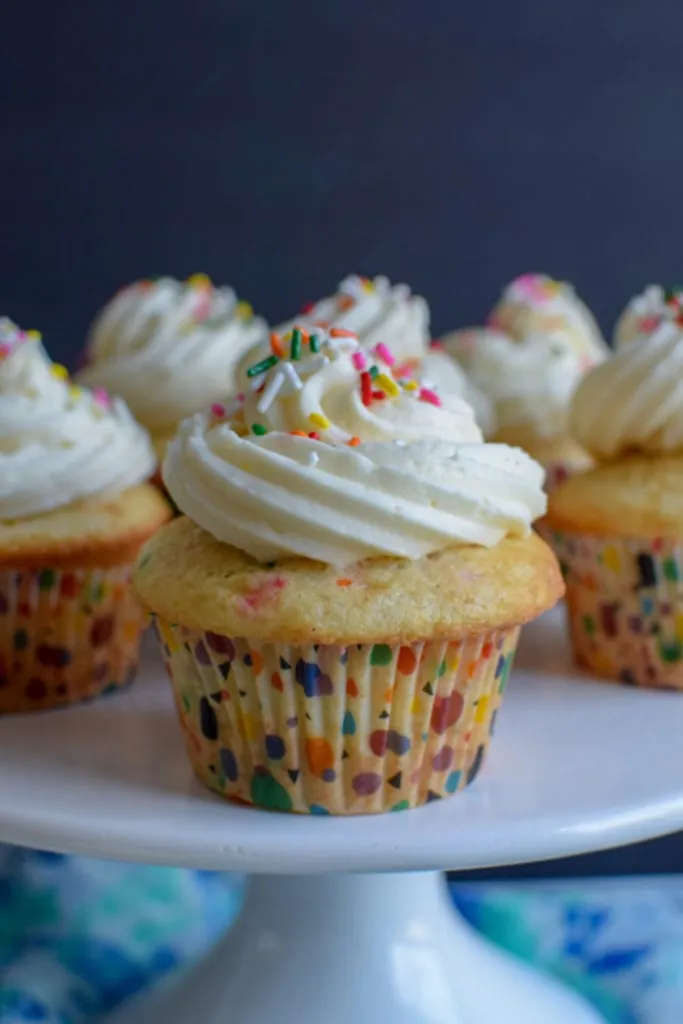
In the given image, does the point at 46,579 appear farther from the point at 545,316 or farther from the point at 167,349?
the point at 545,316

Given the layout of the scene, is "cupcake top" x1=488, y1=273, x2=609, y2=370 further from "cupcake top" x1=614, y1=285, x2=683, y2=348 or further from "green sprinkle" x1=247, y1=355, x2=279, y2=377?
"green sprinkle" x1=247, y1=355, x2=279, y2=377

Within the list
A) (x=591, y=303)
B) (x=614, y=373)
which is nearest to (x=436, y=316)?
(x=591, y=303)

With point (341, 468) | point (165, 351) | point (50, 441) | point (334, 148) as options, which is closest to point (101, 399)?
point (50, 441)

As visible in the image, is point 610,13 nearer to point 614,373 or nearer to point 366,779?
point 614,373

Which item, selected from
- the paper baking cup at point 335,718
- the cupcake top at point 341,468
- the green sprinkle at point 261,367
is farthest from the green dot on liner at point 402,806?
the green sprinkle at point 261,367

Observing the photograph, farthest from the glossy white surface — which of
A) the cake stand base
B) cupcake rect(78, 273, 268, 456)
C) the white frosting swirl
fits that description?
cupcake rect(78, 273, 268, 456)

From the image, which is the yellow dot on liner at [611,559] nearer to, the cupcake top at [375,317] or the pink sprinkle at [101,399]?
the cupcake top at [375,317]
